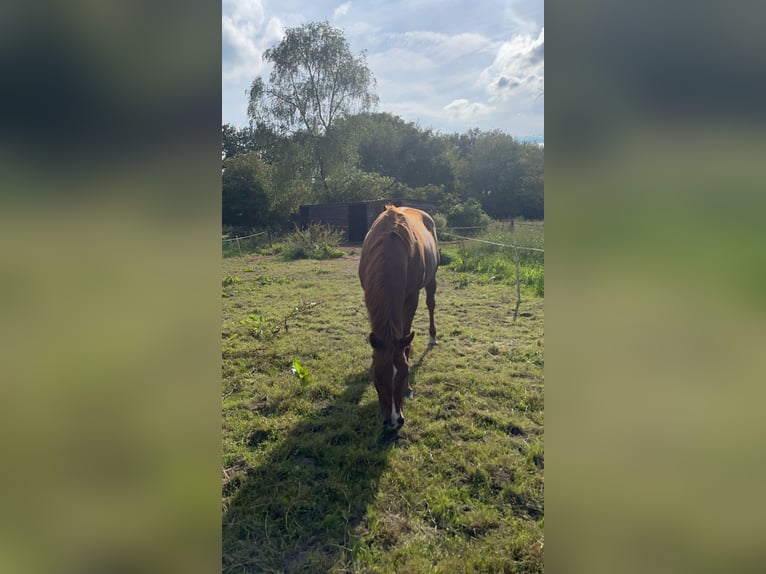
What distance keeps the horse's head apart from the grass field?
206 mm

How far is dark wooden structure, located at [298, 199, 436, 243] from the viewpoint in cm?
1903

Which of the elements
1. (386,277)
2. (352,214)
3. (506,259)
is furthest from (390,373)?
(352,214)

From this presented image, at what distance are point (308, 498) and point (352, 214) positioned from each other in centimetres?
1830

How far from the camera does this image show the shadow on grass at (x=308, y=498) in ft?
6.74

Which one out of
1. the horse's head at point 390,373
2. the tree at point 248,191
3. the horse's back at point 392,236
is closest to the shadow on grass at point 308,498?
the horse's head at point 390,373

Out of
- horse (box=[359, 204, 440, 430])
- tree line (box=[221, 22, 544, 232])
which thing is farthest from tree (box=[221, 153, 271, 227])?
horse (box=[359, 204, 440, 430])

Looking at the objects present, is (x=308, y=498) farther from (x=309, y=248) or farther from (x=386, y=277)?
(x=309, y=248)

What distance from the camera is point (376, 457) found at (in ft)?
9.41

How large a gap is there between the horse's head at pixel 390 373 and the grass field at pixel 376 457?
0.67 feet

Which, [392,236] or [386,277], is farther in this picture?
[392,236]

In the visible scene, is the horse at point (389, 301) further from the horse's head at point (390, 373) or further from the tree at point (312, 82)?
the tree at point (312, 82)

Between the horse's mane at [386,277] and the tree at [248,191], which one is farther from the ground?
the tree at [248,191]
